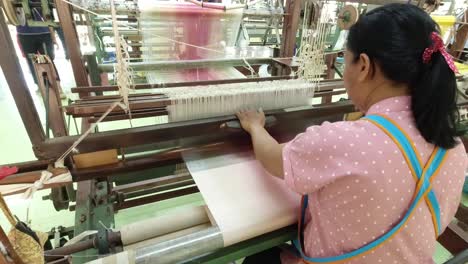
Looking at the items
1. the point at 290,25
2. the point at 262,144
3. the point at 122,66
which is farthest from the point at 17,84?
the point at 290,25

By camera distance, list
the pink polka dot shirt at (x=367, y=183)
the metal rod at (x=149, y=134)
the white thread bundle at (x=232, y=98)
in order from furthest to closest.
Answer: the white thread bundle at (x=232, y=98) < the metal rod at (x=149, y=134) < the pink polka dot shirt at (x=367, y=183)

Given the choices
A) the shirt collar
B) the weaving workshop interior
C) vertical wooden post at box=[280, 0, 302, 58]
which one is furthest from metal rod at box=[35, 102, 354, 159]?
vertical wooden post at box=[280, 0, 302, 58]

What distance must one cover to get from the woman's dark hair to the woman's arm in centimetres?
38

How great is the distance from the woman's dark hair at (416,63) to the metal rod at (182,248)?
23.1 inches

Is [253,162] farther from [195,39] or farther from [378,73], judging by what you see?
[195,39]

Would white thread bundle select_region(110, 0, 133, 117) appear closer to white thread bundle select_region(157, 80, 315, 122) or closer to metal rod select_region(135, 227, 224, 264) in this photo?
white thread bundle select_region(157, 80, 315, 122)

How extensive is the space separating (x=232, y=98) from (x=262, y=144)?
24cm

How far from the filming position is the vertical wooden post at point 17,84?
71 centimetres

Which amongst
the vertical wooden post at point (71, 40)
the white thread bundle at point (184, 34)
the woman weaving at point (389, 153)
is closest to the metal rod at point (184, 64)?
the white thread bundle at point (184, 34)

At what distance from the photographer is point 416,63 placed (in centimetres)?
63

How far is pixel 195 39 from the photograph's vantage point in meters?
1.60

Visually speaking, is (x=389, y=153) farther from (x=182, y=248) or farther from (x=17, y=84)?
(x=17, y=84)

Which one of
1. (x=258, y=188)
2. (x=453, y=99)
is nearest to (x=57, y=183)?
(x=258, y=188)

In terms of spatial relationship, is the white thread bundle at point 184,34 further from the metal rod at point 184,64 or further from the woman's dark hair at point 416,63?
the woman's dark hair at point 416,63
